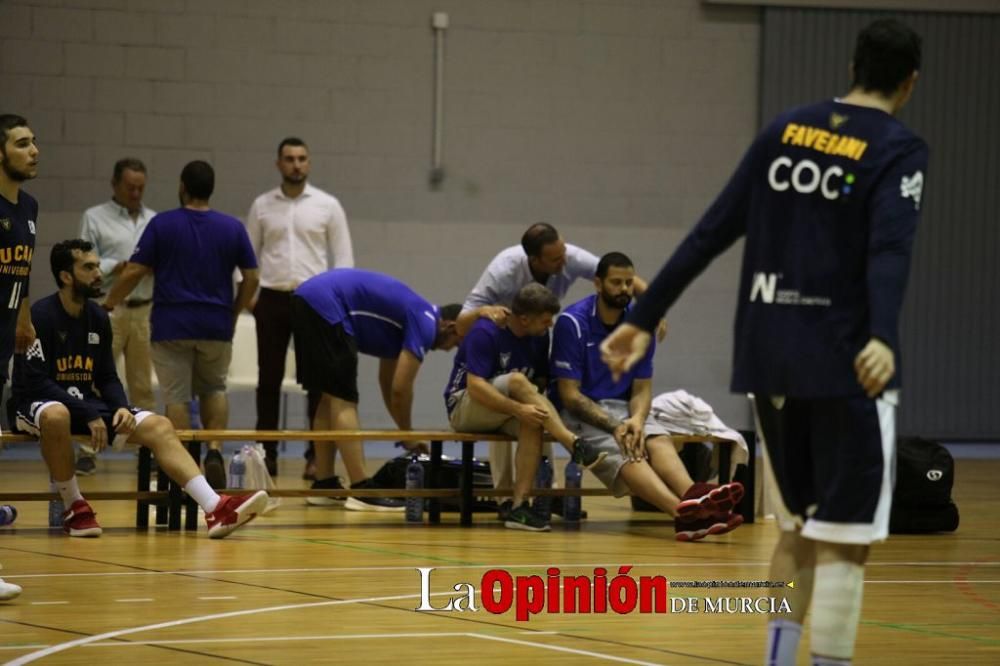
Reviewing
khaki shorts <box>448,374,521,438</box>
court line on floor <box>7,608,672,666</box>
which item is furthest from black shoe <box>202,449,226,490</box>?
court line on floor <box>7,608,672,666</box>

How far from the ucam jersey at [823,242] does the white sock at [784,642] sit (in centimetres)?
52

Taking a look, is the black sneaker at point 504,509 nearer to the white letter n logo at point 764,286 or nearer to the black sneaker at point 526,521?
the black sneaker at point 526,521

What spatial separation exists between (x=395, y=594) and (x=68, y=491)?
6.79 ft

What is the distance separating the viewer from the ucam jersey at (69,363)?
6.71 meters

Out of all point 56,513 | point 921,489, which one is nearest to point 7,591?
point 56,513

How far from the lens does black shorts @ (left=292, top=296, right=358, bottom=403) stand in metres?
7.71

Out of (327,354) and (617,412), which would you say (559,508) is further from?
(327,354)

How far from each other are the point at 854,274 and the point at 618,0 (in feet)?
30.6

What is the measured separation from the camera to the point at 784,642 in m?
3.39

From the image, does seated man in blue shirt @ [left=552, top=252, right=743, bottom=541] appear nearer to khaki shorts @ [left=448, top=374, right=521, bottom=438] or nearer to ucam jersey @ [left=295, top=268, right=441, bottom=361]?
khaki shorts @ [left=448, top=374, right=521, bottom=438]

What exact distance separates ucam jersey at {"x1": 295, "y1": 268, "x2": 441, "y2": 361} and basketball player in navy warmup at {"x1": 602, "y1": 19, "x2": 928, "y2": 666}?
4328 mm

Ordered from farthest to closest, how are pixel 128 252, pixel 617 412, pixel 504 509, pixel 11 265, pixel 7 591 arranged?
pixel 128 252 → pixel 504 509 → pixel 617 412 → pixel 11 265 → pixel 7 591

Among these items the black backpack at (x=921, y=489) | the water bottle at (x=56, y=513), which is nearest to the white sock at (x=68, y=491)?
the water bottle at (x=56, y=513)

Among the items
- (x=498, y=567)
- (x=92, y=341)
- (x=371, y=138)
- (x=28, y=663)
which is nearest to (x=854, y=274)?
(x=28, y=663)
